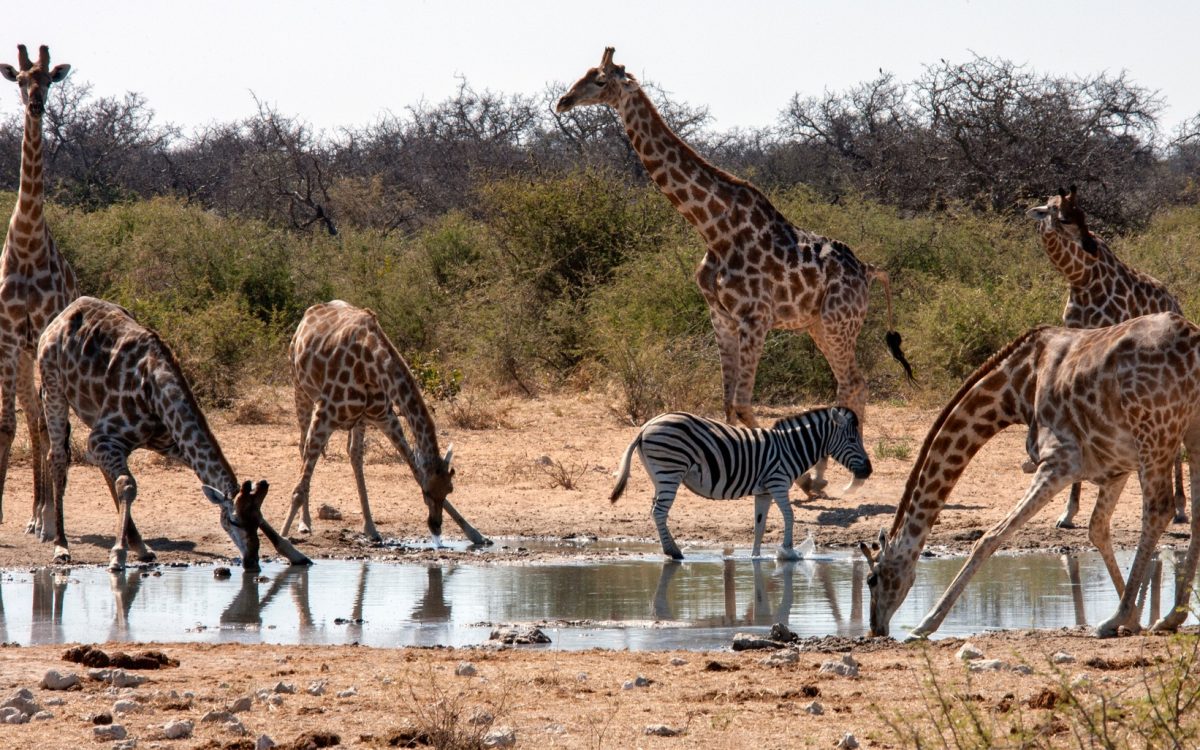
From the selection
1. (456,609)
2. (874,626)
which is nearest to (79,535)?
(456,609)

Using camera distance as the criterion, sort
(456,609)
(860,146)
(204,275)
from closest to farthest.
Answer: (456,609), (204,275), (860,146)

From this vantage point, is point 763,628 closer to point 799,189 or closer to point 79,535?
point 79,535

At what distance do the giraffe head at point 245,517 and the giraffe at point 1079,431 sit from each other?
377 cm

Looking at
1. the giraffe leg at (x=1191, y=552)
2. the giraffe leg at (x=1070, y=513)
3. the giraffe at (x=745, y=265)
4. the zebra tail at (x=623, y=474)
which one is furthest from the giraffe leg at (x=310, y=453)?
the giraffe leg at (x=1191, y=552)

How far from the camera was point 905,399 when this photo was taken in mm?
18547

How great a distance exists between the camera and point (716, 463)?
10.7 metres

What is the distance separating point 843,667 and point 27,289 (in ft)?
25.8

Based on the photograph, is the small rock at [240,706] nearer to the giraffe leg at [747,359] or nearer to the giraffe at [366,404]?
the giraffe at [366,404]

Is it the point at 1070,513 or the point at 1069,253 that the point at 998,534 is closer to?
the point at 1070,513

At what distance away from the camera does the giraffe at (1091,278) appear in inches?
464

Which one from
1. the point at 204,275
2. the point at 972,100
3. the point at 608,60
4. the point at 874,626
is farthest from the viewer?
the point at 972,100

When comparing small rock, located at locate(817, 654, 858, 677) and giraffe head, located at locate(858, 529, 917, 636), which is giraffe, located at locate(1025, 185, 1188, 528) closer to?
giraffe head, located at locate(858, 529, 917, 636)

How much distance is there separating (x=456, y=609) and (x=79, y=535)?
3.87m

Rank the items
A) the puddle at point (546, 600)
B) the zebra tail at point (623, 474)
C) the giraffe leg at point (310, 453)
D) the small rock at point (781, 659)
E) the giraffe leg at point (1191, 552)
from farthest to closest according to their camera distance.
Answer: the giraffe leg at point (310, 453)
the zebra tail at point (623, 474)
the puddle at point (546, 600)
the giraffe leg at point (1191, 552)
the small rock at point (781, 659)
